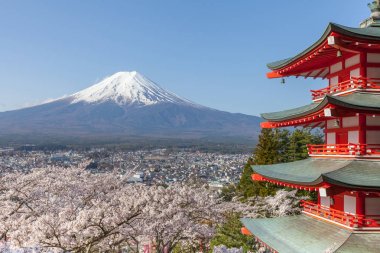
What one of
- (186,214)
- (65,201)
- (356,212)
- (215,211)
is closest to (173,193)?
(186,214)

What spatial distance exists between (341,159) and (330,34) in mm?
3452

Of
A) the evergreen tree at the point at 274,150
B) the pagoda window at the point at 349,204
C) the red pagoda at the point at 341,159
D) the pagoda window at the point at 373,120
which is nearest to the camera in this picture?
the red pagoda at the point at 341,159

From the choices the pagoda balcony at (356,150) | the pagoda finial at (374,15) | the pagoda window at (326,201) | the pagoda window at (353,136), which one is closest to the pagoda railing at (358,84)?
the pagoda window at (353,136)

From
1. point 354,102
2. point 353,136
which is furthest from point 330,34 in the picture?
point 353,136

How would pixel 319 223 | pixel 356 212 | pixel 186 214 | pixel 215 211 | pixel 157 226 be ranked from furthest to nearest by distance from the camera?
pixel 215 211
pixel 186 214
pixel 157 226
pixel 319 223
pixel 356 212

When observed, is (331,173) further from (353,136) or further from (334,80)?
(334,80)

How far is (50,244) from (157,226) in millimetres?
5860

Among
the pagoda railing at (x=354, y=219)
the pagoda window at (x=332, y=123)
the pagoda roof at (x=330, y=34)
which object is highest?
the pagoda roof at (x=330, y=34)

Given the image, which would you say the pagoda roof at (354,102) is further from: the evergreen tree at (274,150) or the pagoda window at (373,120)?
the evergreen tree at (274,150)

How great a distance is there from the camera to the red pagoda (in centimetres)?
992

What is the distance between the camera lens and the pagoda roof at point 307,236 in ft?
31.6

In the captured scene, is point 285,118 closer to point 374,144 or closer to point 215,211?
point 374,144

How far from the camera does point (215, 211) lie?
22.4 metres

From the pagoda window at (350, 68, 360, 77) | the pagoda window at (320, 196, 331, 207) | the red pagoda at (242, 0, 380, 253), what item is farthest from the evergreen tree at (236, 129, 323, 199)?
the pagoda window at (350, 68, 360, 77)
